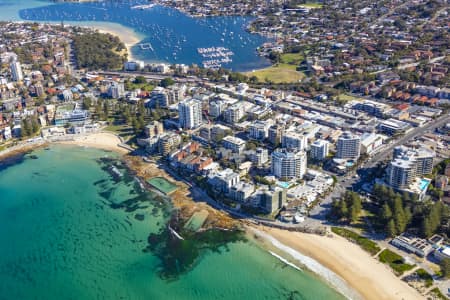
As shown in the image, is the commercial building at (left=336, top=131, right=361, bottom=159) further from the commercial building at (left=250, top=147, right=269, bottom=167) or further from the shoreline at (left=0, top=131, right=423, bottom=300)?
the shoreline at (left=0, top=131, right=423, bottom=300)

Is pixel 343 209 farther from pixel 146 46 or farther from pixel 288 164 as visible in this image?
pixel 146 46

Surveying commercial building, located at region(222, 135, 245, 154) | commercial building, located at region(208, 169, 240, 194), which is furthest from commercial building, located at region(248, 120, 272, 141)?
commercial building, located at region(208, 169, 240, 194)

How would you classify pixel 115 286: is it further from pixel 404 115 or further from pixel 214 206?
pixel 404 115

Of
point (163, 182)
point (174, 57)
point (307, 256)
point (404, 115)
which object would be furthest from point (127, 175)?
point (174, 57)

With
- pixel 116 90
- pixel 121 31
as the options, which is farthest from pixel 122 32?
pixel 116 90

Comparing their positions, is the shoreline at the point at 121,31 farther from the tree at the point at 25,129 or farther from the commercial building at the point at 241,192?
the commercial building at the point at 241,192
